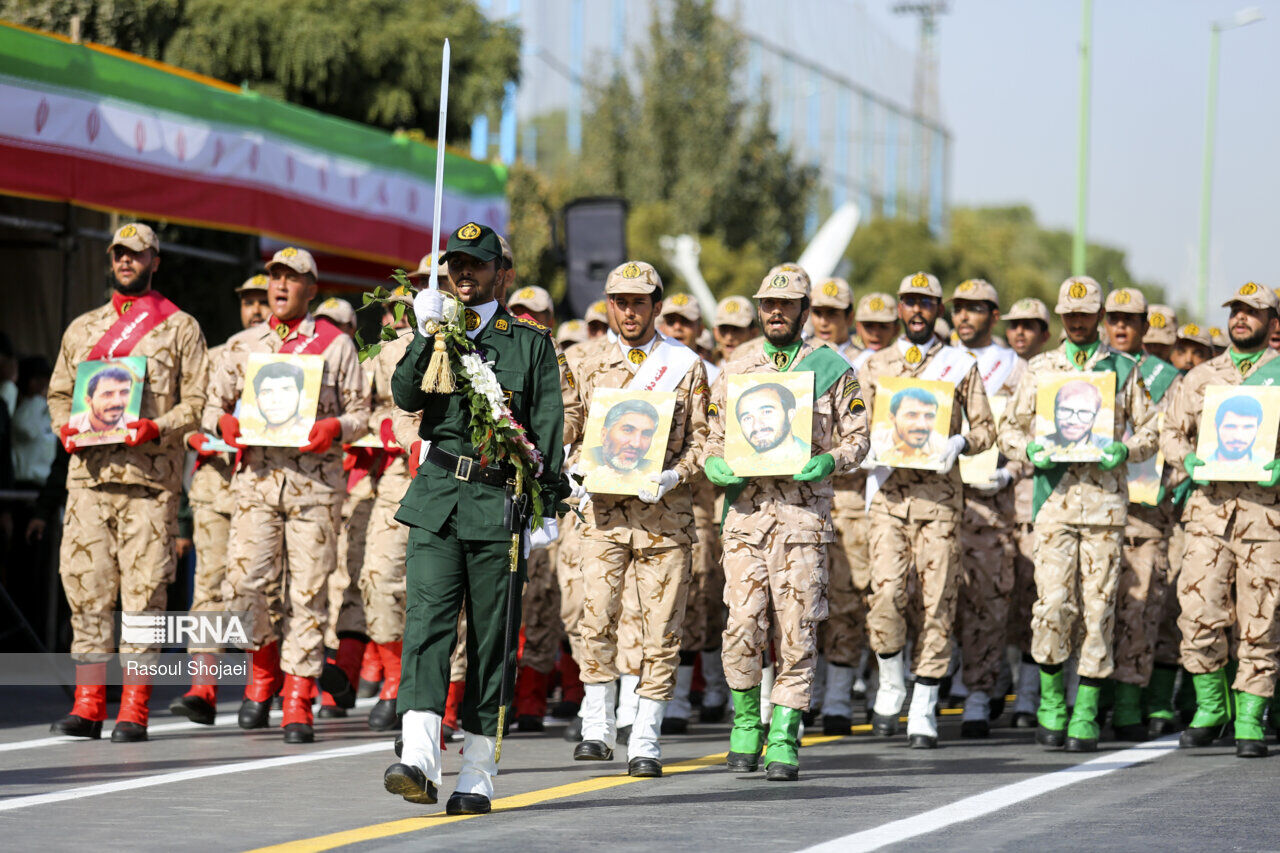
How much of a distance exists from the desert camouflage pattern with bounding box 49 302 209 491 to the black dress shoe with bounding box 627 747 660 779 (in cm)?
320

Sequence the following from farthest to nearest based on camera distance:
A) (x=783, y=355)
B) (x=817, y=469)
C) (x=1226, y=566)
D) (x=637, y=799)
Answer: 1. (x=1226, y=566)
2. (x=783, y=355)
3. (x=817, y=469)
4. (x=637, y=799)

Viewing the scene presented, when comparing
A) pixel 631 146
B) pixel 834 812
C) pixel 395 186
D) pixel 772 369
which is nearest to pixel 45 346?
pixel 395 186

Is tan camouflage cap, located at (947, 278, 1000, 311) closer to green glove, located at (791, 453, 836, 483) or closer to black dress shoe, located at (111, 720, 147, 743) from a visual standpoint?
green glove, located at (791, 453, 836, 483)

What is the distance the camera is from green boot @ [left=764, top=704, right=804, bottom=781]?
29.0 feet

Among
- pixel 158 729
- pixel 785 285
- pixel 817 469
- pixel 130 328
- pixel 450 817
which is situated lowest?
pixel 158 729

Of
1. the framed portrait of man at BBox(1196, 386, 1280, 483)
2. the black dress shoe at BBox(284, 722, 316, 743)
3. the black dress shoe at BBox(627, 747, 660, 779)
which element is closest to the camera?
the black dress shoe at BBox(627, 747, 660, 779)

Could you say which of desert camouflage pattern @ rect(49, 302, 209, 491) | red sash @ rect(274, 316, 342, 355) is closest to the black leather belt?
desert camouflage pattern @ rect(49, 302, 209, 491)

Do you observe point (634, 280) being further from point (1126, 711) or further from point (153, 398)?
point (1126, 711)

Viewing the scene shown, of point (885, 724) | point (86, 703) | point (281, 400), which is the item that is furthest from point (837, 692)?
point (86, 703)

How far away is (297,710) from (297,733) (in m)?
0.14

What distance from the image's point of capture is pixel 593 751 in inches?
373

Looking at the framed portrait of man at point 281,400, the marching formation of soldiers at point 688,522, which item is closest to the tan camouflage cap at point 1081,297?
the marching formation of soldiers at point 688,522

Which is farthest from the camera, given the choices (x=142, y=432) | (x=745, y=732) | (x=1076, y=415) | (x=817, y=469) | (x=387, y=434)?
(x=387, y=434)

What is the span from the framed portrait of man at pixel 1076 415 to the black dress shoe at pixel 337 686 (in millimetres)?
4593
